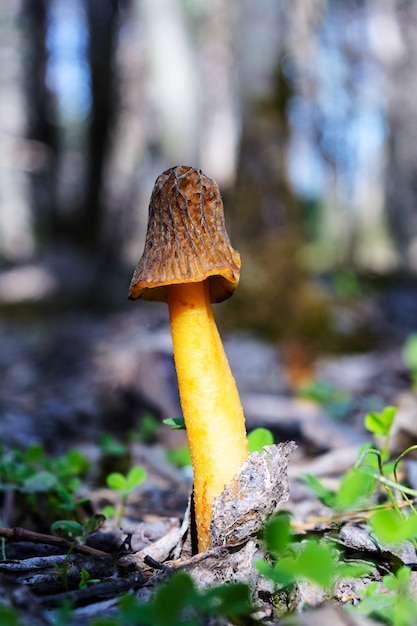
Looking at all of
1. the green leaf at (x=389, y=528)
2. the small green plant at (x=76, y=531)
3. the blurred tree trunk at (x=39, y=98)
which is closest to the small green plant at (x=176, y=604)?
the green leaf at (x=389, y=528)

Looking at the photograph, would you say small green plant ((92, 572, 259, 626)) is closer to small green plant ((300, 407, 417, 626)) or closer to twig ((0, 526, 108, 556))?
small green plant ((300, 407, 417, 626))

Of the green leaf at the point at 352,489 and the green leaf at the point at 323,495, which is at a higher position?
the green leaf at the point at 352,489

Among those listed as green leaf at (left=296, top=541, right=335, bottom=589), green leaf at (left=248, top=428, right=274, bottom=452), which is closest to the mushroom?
green leaf at (left=248, top=428, right=274, bottom=452)

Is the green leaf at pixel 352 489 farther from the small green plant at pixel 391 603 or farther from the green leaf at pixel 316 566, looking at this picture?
the green leaf at pixel 316 566

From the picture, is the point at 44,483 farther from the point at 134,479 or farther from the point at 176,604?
the point at 176,604

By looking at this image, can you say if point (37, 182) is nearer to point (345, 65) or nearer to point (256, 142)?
point (345, 65)

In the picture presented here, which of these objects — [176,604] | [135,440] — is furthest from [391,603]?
[135,440]
